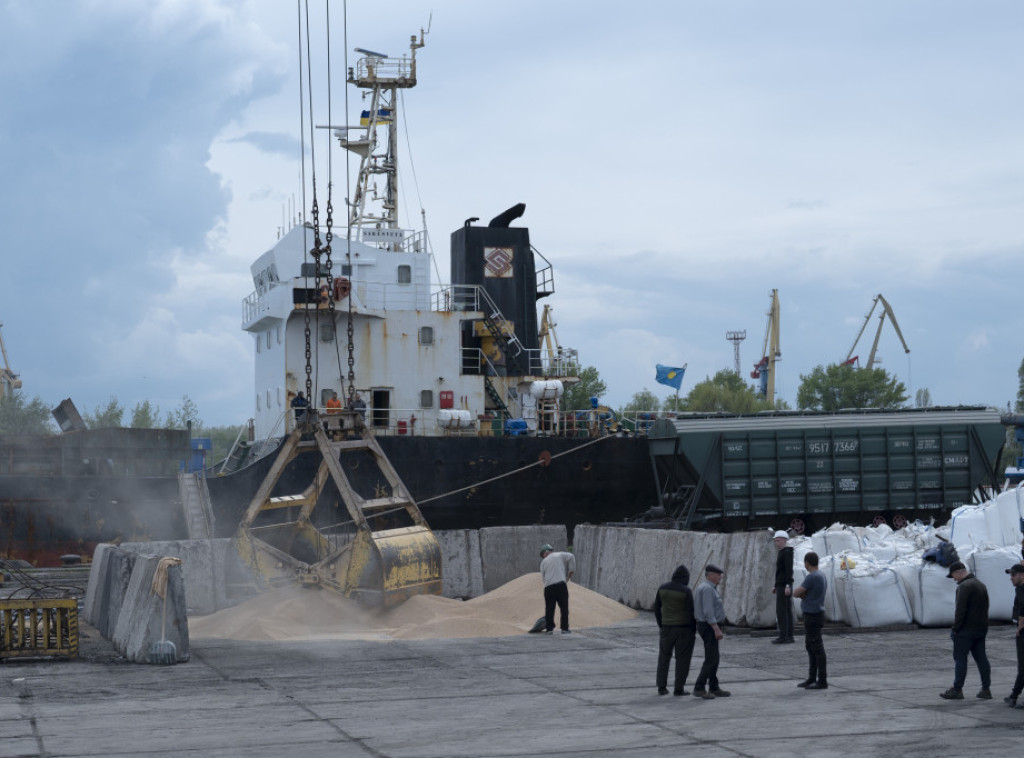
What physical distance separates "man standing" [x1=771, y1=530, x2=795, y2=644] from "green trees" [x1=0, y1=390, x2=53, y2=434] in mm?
64022

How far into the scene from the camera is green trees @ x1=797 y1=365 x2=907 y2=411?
8769 centimetres

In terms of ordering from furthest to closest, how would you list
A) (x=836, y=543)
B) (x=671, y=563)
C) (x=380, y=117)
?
(x=380, y=117) < (x=836, y=543) < (x=671, y=563)

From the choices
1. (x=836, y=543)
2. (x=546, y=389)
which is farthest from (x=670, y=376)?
(x=836, y=543)

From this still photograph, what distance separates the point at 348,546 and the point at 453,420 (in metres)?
12.7

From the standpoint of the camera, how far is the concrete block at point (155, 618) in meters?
14.6

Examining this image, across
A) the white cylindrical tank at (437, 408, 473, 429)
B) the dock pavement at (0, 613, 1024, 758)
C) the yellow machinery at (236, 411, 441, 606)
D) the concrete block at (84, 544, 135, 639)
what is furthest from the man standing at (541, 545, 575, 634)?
the white cylindrical tank at (437, 408, 473, 429)

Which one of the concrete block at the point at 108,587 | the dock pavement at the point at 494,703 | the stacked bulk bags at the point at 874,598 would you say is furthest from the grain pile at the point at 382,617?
the stacked bulk bags at the point at 874,598

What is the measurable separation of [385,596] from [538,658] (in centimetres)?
360

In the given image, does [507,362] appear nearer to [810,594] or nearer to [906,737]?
[810,594]

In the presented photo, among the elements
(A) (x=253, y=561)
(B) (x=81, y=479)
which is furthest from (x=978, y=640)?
(B) (x=81, y=479)

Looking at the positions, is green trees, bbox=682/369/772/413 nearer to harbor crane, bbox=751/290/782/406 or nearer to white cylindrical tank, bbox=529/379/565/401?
harbor crane, bbox=751/290/782/406

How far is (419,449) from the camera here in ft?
98.6

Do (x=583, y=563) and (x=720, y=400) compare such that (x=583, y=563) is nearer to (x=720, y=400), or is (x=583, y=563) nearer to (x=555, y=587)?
(x=555, y=587)

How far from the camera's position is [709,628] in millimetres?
12148
